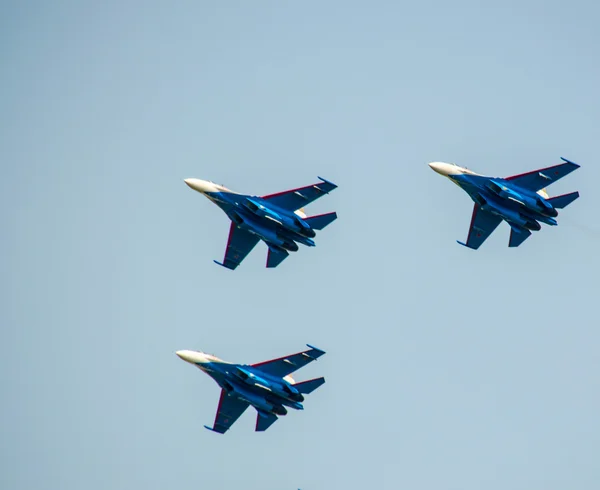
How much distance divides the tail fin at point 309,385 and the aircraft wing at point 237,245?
32.5ft

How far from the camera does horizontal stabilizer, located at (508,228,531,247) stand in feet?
224

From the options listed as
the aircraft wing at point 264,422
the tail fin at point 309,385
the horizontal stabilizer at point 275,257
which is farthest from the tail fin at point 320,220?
the aircraft wing at point 264,422

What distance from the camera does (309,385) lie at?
6619cm

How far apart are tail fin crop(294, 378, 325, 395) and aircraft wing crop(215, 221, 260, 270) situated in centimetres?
990

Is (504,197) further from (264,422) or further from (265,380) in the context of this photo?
(264,422)

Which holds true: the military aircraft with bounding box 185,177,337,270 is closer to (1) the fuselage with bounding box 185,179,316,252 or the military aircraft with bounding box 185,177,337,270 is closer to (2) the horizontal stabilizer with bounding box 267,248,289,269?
(1) the fuselage with bounding box 185,179,316,252

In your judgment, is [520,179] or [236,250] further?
[236,250]

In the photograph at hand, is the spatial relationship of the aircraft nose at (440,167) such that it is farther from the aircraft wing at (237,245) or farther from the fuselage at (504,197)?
the aircraft wing at (237,245)

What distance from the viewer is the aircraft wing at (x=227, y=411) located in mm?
72000

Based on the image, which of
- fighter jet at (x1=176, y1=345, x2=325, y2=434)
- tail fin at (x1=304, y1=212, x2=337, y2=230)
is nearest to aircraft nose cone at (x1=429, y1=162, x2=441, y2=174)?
tail fin at (x1=304, y1=212, x2=337, y2=230)

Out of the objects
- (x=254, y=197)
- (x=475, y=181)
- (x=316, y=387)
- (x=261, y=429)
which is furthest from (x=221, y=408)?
(x=475, y=181)

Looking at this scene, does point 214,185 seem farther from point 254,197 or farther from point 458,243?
point 458,243

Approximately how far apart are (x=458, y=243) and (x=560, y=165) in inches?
297

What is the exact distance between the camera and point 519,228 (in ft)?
223
